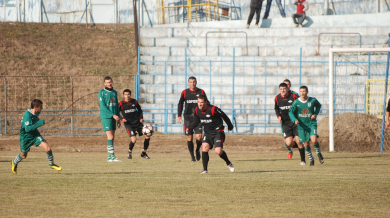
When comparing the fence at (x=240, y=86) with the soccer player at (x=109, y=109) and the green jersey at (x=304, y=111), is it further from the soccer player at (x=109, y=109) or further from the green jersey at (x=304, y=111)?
the green jersey at (x=304, y=111)

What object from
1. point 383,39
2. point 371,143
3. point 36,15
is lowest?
point 371,143

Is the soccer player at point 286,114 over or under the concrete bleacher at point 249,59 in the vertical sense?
under

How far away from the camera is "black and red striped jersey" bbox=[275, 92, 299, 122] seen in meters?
12.7

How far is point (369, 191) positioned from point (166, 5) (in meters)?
27.7

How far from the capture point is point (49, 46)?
31.6 meters

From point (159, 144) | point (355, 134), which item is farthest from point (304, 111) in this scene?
point (159, 144)

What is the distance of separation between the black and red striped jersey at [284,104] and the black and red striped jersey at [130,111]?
375 centimetres

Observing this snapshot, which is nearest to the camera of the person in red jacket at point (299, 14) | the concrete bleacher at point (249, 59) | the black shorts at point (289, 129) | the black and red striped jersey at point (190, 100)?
the black shorts at point (289, 129)

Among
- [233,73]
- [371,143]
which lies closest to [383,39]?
[233,73]

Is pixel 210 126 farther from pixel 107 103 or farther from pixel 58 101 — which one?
pixel 58 101

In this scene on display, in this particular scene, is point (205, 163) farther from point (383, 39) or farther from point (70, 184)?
point (383, 39)

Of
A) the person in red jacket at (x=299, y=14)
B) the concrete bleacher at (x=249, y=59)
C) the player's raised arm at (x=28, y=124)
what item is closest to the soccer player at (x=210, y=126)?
the player's raised arm at (x=28, y=124)

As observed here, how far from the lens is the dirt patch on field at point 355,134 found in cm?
1620

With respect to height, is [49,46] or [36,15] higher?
[36,15]
